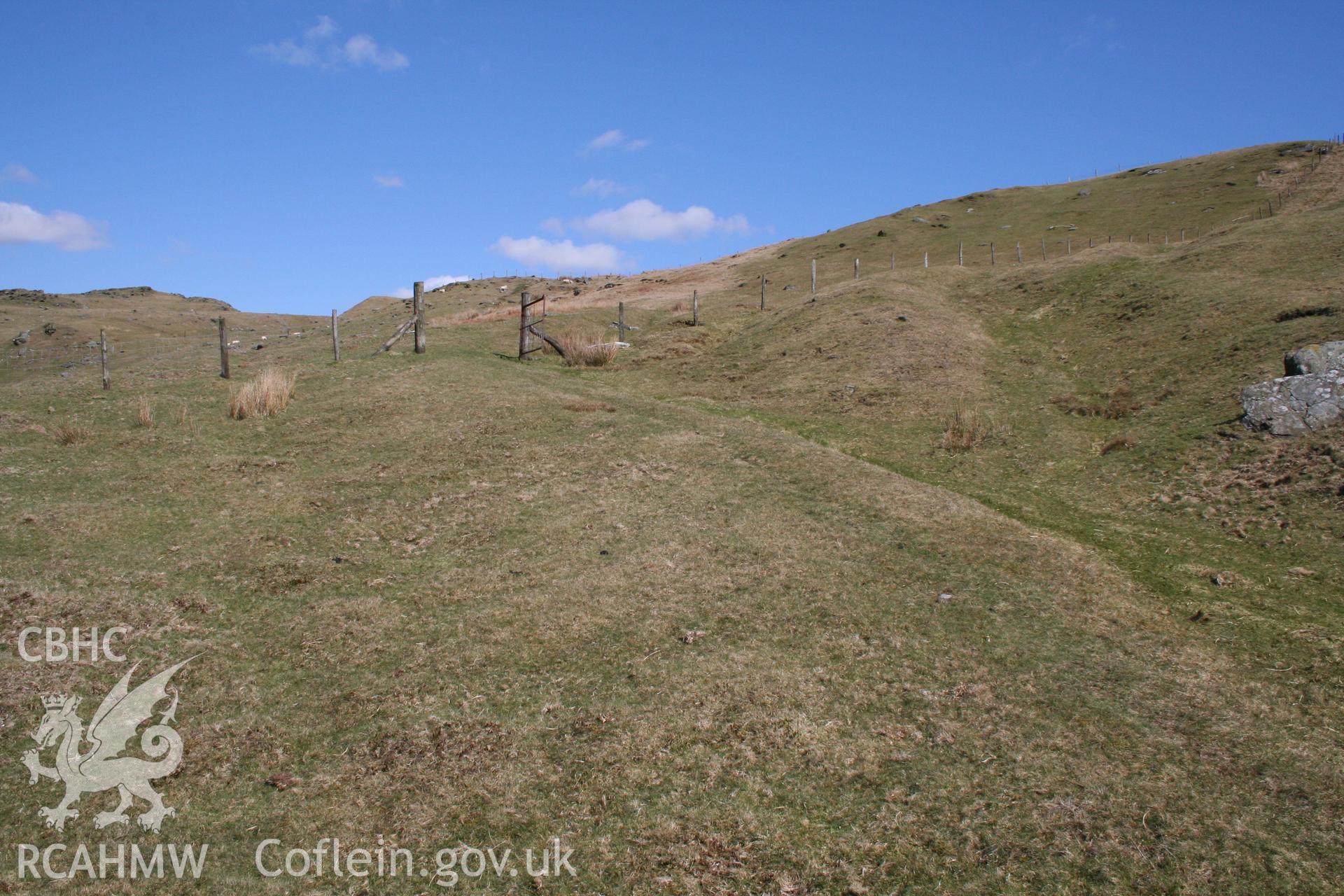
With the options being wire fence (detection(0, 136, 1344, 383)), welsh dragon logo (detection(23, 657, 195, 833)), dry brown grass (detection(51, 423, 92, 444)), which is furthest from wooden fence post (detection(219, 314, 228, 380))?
welsh dragon logo (detection(23, 657, 195, 833))

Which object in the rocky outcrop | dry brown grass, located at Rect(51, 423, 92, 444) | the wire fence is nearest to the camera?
the rocky outcrop

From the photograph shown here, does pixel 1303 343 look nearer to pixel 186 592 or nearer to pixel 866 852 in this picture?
pixel 866 852

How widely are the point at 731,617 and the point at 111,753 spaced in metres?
6.72

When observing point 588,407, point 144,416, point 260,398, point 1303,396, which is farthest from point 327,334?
point 1303,396

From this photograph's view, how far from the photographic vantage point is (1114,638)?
32.6 ft

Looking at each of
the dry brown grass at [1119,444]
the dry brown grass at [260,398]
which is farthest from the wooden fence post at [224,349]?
the dry brown grass at [1119,444]

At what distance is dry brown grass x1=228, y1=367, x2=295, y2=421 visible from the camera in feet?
64.0

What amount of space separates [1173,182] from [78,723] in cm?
7831

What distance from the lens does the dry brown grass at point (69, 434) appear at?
16.8 metres

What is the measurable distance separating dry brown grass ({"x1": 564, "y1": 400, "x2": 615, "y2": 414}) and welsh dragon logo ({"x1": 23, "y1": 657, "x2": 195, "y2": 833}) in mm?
13093

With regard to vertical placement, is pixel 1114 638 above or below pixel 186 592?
below

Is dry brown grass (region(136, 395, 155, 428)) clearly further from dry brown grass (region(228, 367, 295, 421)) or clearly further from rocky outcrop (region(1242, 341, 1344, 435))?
rocky outcrop (region(1242, 341, 1344, 435))

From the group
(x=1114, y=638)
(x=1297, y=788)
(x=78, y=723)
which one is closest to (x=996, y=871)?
(x=1297, y=788)

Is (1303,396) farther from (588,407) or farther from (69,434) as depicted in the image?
(69,434)
